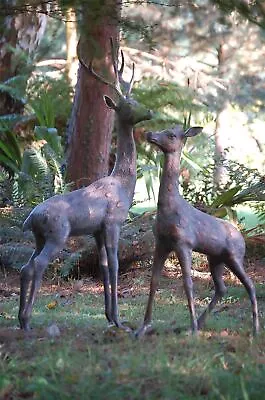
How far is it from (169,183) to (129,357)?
176 cm

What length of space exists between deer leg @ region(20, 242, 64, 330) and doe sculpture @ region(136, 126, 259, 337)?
33.5 inches

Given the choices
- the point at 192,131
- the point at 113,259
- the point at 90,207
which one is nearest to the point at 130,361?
the point at 113,259

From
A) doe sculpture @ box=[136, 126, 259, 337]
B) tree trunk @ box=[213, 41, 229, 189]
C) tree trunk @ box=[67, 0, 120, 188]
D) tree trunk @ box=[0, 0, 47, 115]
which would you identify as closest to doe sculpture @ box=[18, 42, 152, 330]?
doe sculpture @ box=[136, 126, 259, 337]

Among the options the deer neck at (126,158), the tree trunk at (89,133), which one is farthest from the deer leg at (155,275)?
the tree trunk at (89,133)

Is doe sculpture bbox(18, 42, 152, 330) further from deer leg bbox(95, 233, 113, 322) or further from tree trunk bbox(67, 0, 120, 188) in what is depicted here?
tree trunk bbox(67, 0, 120, 188)

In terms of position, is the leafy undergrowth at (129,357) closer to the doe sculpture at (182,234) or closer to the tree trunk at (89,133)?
the doe sculpture at (182,234)

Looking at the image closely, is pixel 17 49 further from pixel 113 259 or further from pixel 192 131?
pixel 113 259

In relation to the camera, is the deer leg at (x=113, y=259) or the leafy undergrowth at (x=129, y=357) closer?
the leafy undergrowth at (x=129, y=357)

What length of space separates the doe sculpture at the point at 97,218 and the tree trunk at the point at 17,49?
25.6 feet

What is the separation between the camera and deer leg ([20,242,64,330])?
5.68m

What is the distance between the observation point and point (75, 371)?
167 inches

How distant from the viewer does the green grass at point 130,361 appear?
3.92 meters

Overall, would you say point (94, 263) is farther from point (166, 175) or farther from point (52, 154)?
point (166, 175)

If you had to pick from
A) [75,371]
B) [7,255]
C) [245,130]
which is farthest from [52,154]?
[245,130]
